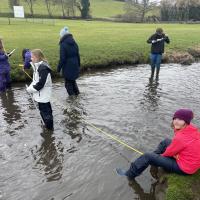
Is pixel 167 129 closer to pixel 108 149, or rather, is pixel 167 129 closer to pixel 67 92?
pixel 108 149

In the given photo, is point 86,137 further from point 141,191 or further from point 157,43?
point 157,43

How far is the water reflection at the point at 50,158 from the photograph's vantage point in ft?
27.0

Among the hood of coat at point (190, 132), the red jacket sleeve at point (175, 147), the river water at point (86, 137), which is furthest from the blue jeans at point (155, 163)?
the hood of coat at point (190, 132)

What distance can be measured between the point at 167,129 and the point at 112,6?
135 m

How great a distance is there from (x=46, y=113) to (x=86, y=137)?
154cm

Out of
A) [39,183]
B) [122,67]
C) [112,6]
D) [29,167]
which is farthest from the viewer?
[112,6]

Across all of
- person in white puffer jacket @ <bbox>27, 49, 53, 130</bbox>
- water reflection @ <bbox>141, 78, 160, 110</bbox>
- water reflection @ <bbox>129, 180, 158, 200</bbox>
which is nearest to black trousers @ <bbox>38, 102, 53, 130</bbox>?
person in white puffer jacket @ <bbox>27, 49, 53, 130</bbox>

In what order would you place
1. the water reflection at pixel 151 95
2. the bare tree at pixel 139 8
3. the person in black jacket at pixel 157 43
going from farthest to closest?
the bare tree at pixel 139 8
the person in black jacket at pixel 157 43
the water reflection at pixel 151 95

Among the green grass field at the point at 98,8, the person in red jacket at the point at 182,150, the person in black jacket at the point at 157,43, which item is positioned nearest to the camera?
the person in red jacket at the point at 182,150

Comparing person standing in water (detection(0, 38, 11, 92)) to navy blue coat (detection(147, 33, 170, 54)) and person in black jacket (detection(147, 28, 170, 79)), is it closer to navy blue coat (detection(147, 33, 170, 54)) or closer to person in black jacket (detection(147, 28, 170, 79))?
person in black jacket (detection(147, 28, 170, 79))

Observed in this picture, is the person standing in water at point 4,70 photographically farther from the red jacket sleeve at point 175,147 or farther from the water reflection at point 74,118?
the red jacket sleeve at point 175,147

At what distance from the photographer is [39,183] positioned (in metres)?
7.77

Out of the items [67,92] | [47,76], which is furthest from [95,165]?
[67,92]

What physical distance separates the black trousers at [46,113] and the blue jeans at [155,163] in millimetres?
3838
